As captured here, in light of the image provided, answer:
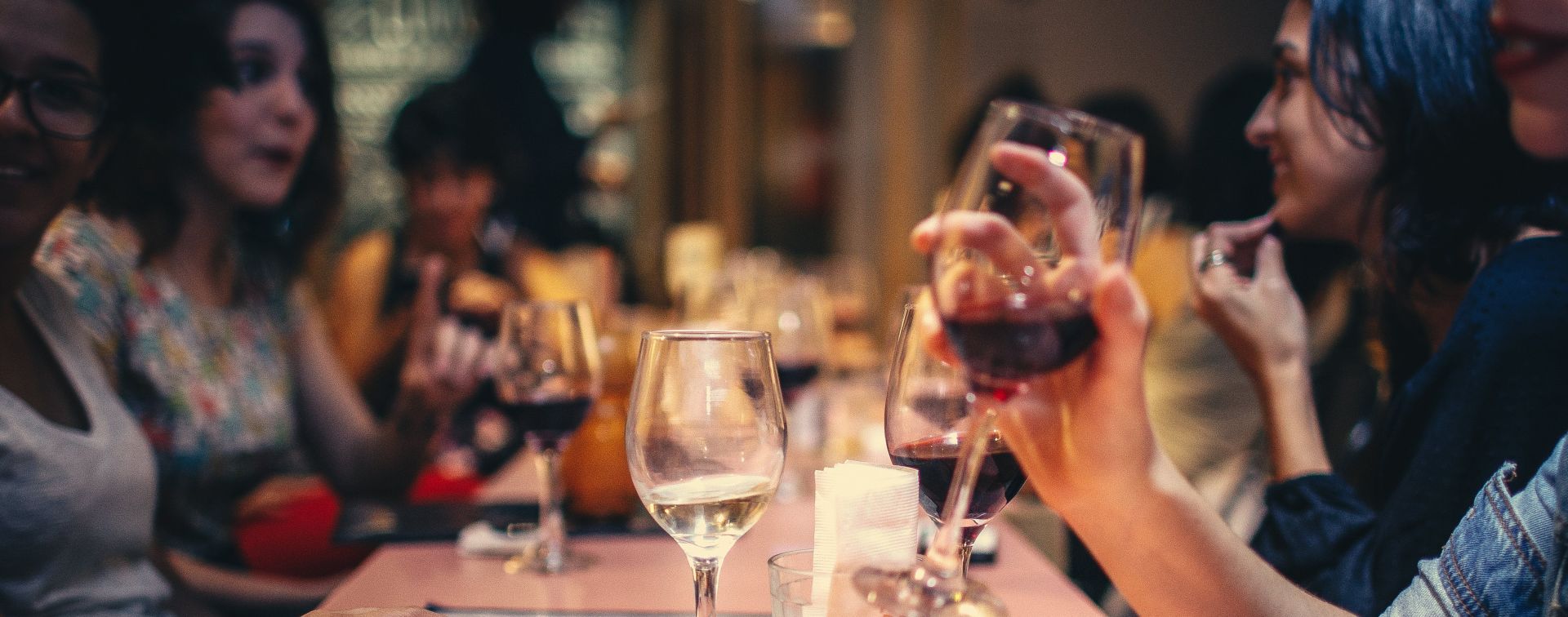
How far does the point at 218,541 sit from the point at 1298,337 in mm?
1613

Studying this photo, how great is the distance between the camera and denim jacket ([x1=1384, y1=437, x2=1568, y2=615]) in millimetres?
675

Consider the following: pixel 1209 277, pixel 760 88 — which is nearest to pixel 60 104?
pixel 1209 277

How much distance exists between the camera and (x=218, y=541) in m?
1.63

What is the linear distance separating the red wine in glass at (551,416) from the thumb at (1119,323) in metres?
0.63

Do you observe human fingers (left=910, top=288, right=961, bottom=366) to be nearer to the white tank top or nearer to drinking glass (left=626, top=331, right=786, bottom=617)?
drinking glass (left=626, top=331, right=786, bottom=617)

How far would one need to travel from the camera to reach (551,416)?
1.08 meters

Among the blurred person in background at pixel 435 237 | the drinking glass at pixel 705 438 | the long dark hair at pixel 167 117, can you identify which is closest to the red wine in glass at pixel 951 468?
the drinking glass at pixel 705 438

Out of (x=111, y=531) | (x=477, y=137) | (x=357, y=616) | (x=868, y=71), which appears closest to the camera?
(x=357, y=616)

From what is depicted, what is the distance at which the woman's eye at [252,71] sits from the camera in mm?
1668

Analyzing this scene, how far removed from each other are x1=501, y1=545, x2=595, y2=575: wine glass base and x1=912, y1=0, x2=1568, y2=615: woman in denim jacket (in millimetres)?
514

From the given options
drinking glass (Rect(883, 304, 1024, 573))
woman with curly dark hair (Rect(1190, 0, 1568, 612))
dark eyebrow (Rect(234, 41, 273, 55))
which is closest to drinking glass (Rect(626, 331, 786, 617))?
drinking glass (Rect(883, 304, 1024, 573))

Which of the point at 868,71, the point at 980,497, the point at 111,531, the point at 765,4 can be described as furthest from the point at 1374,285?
the point at 765,4

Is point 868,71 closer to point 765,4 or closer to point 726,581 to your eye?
point 765,4

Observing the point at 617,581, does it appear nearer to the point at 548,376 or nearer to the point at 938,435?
the point at 548,376
